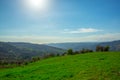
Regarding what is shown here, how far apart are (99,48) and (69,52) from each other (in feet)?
38.7

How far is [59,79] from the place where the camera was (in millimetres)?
21203

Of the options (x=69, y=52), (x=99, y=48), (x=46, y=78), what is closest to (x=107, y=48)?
(x=99, y=48)

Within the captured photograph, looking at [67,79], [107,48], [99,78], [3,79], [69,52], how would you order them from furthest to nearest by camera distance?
[69,52]
[107,48]
[3,79]
[67,79]
[99,78]

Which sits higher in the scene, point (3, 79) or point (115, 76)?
point (115, 76)

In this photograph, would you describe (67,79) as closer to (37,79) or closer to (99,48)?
(37,79)

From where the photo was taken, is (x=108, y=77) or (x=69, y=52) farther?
(x=69, y=52)

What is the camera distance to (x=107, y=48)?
6322 centimetres

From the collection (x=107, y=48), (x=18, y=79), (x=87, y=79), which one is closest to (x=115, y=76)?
(x=87, y=79)

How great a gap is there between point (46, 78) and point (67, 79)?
122 inches

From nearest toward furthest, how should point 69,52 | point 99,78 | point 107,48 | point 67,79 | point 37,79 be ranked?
point 99,78, point 67,79, point 37,79, point 107,48, point 69,52

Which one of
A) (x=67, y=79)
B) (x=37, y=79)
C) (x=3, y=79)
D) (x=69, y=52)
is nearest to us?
(x=67, y=79)

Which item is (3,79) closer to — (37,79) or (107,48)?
(37,79)

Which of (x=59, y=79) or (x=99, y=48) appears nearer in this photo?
(x=59, y=79)

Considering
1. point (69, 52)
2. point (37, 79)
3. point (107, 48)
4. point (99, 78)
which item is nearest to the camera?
point (99, 78)
